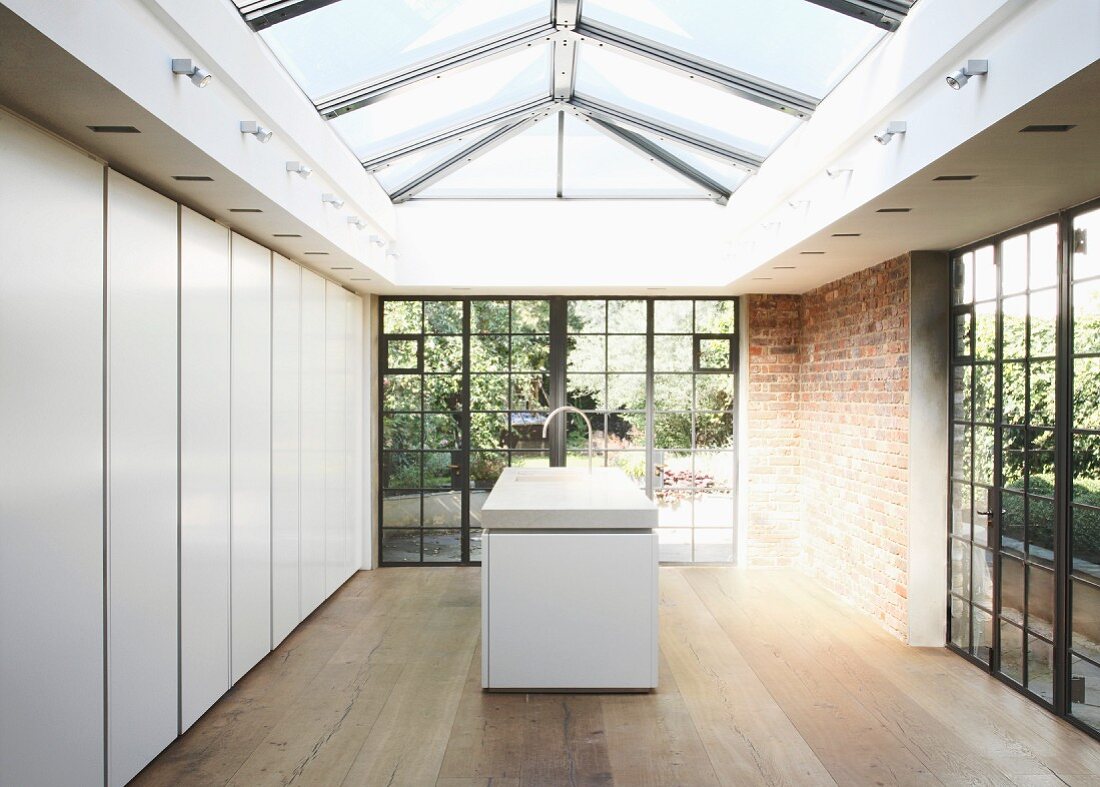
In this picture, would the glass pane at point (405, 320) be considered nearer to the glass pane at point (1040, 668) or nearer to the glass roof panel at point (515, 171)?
the glass roof panel at point (515, 171)

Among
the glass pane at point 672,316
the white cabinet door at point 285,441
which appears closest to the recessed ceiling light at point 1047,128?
the white cabinet door at point 285,441

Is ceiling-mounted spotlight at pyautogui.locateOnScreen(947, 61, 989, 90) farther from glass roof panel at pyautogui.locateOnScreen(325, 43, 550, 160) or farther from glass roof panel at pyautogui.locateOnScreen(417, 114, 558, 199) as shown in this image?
glass roof panel at pyautogui.locateOnScreen(417, 114, 558, 199)

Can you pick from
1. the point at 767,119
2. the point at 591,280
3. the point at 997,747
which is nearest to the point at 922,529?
the point at 997,747

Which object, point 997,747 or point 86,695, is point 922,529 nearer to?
point 997,747

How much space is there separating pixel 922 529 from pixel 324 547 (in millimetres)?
4213

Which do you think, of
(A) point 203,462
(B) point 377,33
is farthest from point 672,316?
(A) point 203,462

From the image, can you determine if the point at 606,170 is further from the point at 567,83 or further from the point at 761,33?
the point at 761,33

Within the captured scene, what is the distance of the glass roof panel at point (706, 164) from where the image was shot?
248 inches

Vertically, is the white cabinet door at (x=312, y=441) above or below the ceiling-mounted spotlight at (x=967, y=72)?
below

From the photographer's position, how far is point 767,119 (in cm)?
520

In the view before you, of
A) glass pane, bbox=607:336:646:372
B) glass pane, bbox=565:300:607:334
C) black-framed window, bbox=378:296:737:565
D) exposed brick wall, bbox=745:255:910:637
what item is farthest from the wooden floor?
glass pane, bbox=565:300:607:334

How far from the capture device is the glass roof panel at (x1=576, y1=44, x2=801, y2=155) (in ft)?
16.9

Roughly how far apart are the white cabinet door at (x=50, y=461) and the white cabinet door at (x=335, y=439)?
3.42 meters

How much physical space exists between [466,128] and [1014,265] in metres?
3.60
